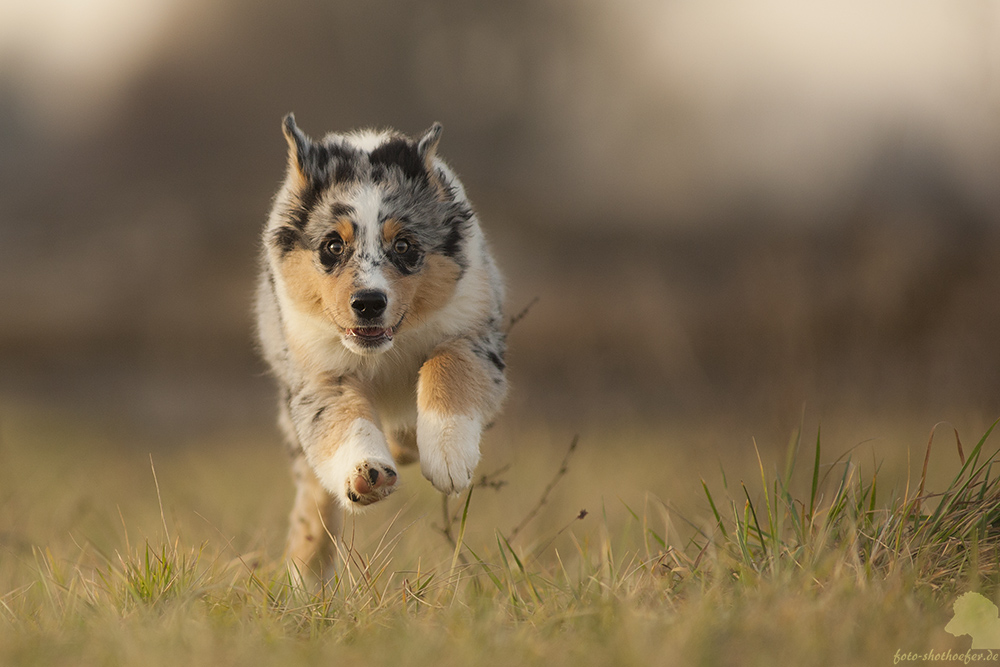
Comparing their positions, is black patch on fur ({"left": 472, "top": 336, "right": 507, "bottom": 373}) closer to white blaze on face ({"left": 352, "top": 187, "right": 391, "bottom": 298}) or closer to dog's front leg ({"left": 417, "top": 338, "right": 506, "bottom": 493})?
dog's front leg ({"left": 417, "top": 338, "right": 506, "bottom": 493})

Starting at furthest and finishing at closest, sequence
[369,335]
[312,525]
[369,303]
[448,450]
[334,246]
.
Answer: [312,525] → [334,246] → [369,335] → [369,303] → [448,450]

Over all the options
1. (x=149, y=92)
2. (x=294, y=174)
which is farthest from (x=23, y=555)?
(x=149, y=92)

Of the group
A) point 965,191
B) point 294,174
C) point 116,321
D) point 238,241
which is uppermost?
point 294,174

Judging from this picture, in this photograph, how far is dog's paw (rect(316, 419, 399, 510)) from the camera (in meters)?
3.72

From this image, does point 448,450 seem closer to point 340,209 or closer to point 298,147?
point 340,209

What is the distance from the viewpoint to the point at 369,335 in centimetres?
414

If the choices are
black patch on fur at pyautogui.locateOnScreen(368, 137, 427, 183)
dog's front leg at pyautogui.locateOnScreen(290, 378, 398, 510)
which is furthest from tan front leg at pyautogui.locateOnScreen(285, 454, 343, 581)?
black patch on fur at pyautogui.locateOnScreen(368, 137, 427, 183)

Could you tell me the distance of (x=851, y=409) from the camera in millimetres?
8875

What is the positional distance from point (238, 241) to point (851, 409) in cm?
1244

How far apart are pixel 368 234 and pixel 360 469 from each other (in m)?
1.11

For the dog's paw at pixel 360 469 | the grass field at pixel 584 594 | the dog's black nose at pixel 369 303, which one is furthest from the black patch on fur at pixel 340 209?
the grass field at pixel 584 594

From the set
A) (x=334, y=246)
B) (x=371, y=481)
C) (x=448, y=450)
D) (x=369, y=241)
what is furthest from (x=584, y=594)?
(x=334, y=246)

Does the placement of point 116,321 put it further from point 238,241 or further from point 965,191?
point 965,191

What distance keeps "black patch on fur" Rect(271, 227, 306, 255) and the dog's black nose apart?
568 mm
